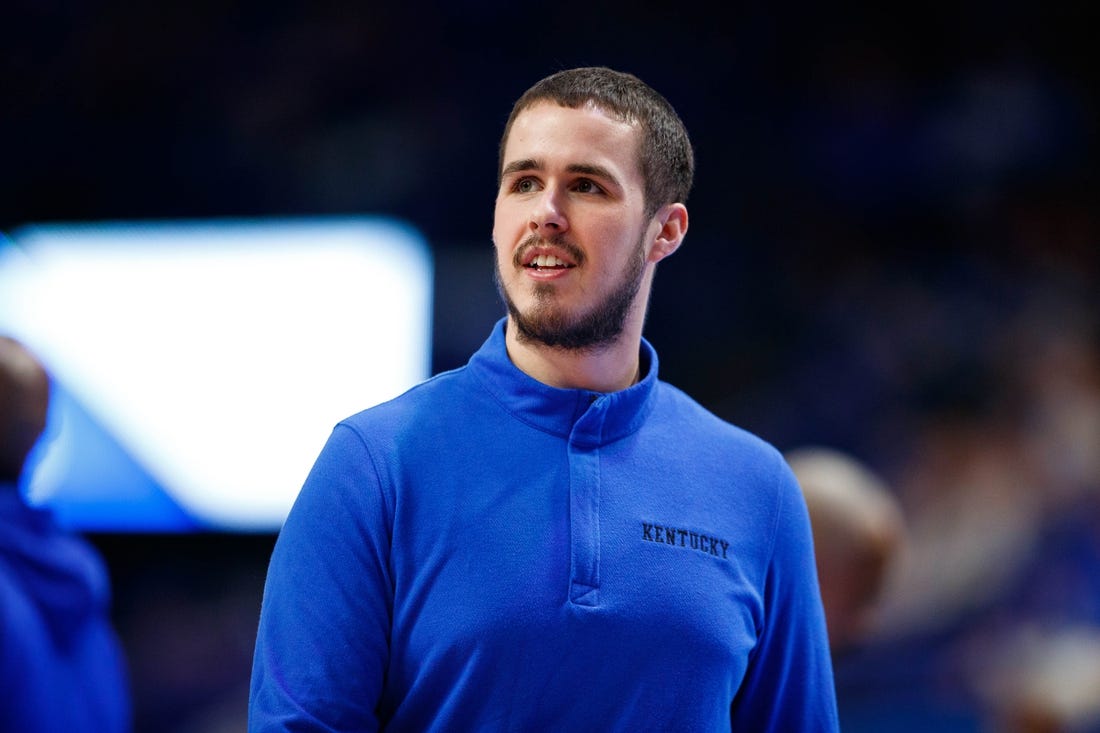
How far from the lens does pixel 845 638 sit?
2.45 metres

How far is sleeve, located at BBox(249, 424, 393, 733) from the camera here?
1.47m

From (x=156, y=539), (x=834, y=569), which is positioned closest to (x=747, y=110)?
(x=156, y=539)

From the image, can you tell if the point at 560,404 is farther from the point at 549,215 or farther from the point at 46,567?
the point at 46,567

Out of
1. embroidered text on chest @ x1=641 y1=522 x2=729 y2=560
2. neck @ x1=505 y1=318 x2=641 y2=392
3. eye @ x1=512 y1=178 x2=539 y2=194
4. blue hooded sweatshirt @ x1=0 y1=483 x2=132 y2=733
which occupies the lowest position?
blue hooded sweatshirt @ x1=0 y1=483 x2=132 y2=733

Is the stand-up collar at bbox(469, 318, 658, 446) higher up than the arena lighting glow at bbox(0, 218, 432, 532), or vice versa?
the stand-up collar at bbox(469, 318, 658, 446)

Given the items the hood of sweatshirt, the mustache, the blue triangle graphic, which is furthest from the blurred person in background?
the blue triangle graphic

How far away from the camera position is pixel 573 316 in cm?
167

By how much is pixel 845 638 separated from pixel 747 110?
419 cm

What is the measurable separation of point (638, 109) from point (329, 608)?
765 millimetres

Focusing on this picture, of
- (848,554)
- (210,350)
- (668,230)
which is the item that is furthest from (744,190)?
(668,230)

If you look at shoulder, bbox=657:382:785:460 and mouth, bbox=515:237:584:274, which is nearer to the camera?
mouth, bbox=515:237:584:274

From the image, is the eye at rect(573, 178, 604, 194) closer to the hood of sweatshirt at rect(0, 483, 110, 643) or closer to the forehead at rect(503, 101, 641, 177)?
the forehead at rect(503, 101, 641, 177)

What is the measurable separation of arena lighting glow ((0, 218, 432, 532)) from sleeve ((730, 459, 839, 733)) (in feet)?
13.0

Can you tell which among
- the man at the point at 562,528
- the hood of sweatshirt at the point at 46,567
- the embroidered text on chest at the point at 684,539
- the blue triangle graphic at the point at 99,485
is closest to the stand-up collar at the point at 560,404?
the man at the point at 562,528
